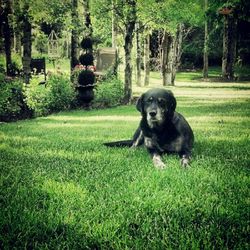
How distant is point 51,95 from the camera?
1517 cm

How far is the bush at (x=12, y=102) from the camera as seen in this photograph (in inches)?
521

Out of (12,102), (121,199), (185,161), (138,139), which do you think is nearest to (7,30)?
(12,102)

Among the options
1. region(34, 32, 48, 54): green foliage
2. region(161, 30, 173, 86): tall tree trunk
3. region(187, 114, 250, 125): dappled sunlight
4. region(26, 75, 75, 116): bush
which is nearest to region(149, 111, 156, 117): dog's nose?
region(187, 114, 250, 125): dappled sunlight

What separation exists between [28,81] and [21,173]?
1068 centimetres

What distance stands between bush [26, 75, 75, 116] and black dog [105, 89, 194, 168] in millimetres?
9146

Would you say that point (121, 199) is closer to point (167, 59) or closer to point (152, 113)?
point (152, 113)

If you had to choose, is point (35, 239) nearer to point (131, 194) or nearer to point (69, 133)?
point (131, 194)

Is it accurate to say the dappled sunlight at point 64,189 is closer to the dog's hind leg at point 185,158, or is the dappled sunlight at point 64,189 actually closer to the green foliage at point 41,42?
the dog's hind leg at point 185,158

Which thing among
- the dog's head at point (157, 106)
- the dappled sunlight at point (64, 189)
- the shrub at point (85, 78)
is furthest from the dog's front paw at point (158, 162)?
the shrub at point (85, 78)

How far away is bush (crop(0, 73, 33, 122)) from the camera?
1323 cm

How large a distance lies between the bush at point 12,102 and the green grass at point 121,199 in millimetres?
6859

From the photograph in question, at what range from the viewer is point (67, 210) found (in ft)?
11.4

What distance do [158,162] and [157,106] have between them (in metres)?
0.84

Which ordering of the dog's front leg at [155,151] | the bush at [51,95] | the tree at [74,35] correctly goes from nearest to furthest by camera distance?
the dog's front leg at [155,151] < the bush at [51,95] < the tree at [74,35]
